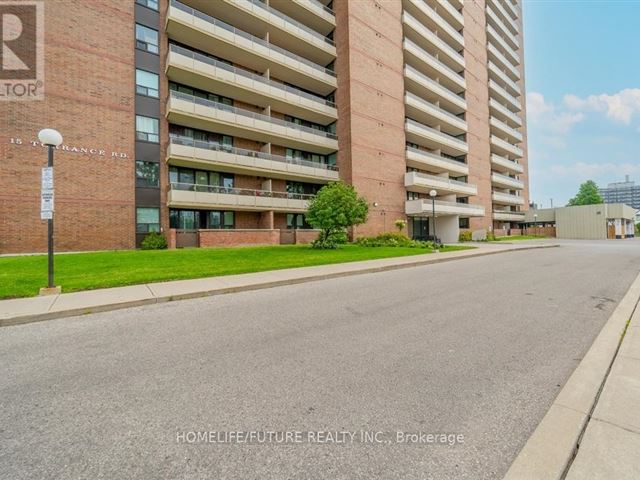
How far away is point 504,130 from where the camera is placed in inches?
1984

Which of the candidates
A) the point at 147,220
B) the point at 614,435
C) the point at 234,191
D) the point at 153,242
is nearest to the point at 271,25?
the point at 234,191

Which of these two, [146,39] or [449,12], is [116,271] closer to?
[146,39]

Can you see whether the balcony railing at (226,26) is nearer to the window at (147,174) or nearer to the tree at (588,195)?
the window at (147,174)

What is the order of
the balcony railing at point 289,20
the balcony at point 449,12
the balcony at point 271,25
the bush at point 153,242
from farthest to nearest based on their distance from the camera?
the balcony at point 449,12
the balcony railing at point 289,20
the balcony at point 271,25
the bush at point 153,242

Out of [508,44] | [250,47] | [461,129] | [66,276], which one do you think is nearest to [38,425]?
[66,276]

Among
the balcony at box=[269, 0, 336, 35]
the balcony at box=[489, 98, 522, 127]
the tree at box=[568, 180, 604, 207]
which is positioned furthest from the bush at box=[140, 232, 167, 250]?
the tree at box=[568, 180, 604, 207]

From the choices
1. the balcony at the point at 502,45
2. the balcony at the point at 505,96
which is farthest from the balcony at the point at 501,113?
the balcony at the point at 502,45

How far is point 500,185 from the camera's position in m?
50.4

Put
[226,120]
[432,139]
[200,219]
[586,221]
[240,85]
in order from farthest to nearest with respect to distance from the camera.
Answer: [586,221] → [432,139] → [200,219] → [240,85] → [226,120]

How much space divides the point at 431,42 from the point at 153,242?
3762cm

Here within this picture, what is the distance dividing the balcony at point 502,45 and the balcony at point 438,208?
34.1 meters

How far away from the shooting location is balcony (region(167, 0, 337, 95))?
68.5ft

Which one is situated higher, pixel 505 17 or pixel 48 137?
pixel 505 17

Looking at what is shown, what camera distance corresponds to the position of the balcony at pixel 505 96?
159 ft
